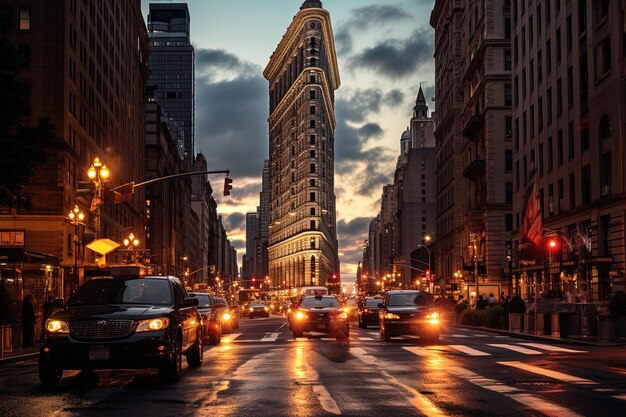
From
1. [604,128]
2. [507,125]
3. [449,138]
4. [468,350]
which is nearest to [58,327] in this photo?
[468,350]

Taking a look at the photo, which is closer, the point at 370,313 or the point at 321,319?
the point at 321,319

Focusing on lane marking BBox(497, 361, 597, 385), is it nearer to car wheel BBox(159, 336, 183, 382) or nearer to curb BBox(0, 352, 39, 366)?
car wheel BBox(159, 336, 183, 382)

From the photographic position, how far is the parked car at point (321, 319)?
31.0 metres

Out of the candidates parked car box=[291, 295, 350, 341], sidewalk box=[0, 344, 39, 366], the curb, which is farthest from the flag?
the curb

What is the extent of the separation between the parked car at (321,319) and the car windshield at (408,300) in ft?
5.84

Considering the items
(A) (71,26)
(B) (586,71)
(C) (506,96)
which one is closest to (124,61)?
(A) (71,26)

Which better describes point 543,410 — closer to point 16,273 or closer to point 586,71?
point 16,273

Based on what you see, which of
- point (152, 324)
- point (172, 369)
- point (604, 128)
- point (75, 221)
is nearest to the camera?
point (152, 324)

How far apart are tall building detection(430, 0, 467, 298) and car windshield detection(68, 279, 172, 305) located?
8450cm

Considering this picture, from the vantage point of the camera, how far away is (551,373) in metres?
16.4

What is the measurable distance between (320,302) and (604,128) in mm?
23596

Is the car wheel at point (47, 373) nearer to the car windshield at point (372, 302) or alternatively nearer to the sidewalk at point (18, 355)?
the sidewalk at point (18, 355)

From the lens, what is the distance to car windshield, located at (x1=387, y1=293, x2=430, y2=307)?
30.0 meters

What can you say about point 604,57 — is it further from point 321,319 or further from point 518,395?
point 518,395
